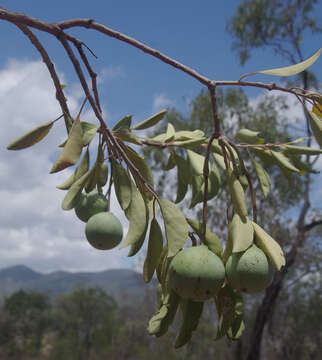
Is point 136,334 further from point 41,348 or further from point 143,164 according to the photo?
point 143,164

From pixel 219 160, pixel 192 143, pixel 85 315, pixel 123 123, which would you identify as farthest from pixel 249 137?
pixel 85 315

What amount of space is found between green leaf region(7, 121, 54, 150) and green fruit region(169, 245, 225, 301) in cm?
52

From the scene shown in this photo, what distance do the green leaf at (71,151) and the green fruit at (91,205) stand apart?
22 centimetres

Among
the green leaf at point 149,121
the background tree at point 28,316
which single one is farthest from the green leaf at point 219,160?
the background tree at point 28,316

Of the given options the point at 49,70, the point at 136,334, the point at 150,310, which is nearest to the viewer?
the point at 49,70

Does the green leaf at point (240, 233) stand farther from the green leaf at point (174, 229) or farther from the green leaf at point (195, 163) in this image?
the green leaf at point (195, 163)

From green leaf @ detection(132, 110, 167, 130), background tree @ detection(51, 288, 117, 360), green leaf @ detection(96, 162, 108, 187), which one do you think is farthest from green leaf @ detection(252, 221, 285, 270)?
background tree @ detection(51, 288, 117, 360)

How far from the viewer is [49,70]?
118 cm

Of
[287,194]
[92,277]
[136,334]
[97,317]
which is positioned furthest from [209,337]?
[92,277]

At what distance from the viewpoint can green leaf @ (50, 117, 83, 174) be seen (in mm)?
947

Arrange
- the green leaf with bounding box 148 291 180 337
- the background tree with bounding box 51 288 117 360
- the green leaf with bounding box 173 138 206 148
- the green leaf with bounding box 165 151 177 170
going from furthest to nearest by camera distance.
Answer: the background tree with bounding box 51 288 117 360
the green leaf with bounding box 165 151 177 170
the green leaf with bounding box 173 138 206 148
the green leaf with bounding box 148 291 180 337

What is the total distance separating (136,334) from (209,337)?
22.3 ft

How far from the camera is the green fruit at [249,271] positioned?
2.59 ft

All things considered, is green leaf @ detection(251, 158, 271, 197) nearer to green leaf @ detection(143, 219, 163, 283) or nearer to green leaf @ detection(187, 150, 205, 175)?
green leaf @ detection(187, 150, 205, 175)
